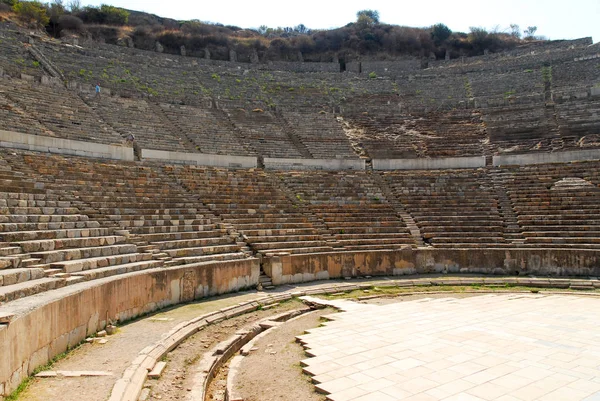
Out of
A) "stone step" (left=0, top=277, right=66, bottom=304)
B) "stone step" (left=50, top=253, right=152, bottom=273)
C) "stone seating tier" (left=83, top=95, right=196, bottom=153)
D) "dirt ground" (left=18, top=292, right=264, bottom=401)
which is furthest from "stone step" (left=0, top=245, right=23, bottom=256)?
"stone seating tier" (left=83, top=95, right=196, bottom=153)

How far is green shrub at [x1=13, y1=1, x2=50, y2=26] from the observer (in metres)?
30.8

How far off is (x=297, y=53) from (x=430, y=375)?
116 ft

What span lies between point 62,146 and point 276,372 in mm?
12225

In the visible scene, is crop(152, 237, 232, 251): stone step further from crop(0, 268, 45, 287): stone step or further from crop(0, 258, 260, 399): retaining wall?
crop(0, 268, 45, 287): stone step

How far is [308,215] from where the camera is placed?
16531 mm

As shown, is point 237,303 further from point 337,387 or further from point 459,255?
point 459,255

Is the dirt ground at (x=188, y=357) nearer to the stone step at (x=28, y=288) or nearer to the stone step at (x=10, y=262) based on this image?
the stone step at (x=28, y=288)

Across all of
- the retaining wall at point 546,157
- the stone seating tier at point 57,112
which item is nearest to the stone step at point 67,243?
the stone seating tier at point 57,112

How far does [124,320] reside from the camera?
8.76 metres

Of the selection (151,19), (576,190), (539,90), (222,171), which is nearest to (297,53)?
(151,19)

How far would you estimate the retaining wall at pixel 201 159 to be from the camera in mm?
18000

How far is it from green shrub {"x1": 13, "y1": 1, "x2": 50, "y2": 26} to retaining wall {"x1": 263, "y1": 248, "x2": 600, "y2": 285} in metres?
28.2

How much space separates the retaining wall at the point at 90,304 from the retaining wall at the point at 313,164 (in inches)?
323

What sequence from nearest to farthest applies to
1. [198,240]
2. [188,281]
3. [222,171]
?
[188,281], [198,240], [222,171]
